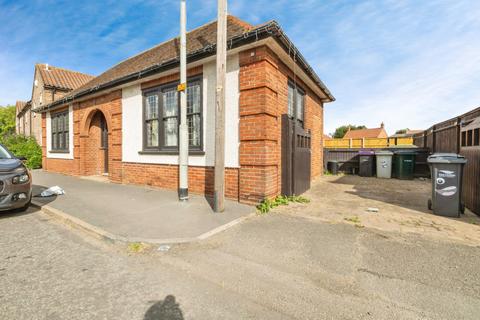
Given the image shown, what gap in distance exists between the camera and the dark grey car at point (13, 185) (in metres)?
4.52

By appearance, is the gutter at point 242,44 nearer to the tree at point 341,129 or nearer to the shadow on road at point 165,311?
the shadow on road at point 165,311

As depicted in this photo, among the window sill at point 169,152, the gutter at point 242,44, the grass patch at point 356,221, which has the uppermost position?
the gutter at point 242,44

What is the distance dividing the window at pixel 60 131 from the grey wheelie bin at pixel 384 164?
16387 millimetres

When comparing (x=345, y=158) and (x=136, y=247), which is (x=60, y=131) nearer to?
(x=136, y=247)

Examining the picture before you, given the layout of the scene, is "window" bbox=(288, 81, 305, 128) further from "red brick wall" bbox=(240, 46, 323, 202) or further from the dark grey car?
the dark grey car

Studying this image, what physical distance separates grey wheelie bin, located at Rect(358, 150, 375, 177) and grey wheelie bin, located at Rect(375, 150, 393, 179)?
42 centimetres

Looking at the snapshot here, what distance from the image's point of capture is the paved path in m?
2.06

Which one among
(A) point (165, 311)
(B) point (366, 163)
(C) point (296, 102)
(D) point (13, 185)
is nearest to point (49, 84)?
(D) point (13, 185)

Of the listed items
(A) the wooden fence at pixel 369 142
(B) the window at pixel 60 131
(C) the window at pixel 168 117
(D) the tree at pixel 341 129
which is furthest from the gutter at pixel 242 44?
(D) the tree at pixel 341 129

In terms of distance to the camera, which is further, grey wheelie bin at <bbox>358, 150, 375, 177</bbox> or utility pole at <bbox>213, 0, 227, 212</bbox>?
grey wheelie bin at <bbox>358, 150, 375, 177</bbox>

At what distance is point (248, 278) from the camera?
8.45 feet

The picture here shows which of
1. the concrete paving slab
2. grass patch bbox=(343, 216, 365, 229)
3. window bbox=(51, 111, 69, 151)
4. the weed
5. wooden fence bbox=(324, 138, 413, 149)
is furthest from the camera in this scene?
wooden fence bbox=(324, 138, 413, 149)

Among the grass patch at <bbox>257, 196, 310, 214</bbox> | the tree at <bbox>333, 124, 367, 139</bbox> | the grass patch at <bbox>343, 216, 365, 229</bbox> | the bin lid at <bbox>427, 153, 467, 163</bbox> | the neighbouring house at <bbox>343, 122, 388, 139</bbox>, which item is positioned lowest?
the grass patch at <bbox>343, 216, 365, 229</bbox>

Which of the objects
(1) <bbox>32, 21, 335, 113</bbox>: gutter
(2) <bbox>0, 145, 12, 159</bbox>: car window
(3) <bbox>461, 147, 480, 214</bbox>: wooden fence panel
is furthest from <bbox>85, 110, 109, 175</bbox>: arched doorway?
(3) <bbox>461, 147, 480, 214</bbox>: wooden fence panel
